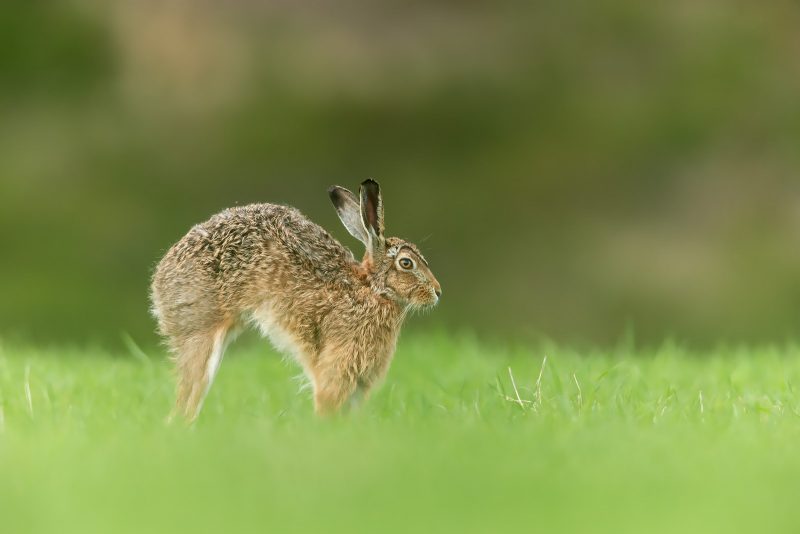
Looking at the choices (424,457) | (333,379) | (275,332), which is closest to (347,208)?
(275,332)

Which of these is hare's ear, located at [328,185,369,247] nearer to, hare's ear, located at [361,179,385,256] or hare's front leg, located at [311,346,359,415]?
hare's ear, located at [361,179,385,256]

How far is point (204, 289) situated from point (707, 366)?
13.7ft

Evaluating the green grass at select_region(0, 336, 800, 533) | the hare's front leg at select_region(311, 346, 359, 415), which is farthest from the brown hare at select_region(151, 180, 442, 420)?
the green grass at select_region(0, 336, 800, 533)

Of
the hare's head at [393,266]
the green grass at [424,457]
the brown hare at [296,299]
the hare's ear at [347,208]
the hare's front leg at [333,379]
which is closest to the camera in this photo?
the green grass at [424,457]

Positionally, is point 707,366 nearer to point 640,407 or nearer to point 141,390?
point 640,407

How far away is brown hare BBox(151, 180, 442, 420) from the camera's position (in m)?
8.52

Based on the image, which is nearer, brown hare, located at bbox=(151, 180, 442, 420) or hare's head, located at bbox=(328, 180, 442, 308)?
brown hare, located at bbox=(151, 180, 442, 420)

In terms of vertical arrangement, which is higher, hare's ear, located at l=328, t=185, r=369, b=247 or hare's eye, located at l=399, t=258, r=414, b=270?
hare's ear, located at l=328, t=185, r=369, b=247

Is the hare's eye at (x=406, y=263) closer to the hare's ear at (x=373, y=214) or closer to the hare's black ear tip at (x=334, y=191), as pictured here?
the hare's ear at (x=373, y=214)

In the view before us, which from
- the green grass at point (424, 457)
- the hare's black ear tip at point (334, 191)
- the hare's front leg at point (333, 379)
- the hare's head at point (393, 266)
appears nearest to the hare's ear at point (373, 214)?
the hare's head at point (393, 266)

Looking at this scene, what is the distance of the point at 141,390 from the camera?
30.7ft

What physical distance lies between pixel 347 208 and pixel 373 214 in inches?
16.4

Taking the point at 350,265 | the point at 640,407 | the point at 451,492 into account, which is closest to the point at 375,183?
the point at 350,265

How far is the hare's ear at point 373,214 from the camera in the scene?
860 cm
